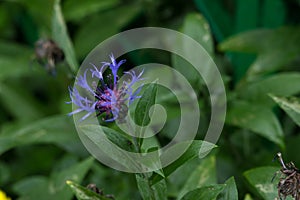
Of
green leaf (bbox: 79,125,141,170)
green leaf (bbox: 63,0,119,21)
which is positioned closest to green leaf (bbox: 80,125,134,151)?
green leaf (bbox: 79,125,141,170)

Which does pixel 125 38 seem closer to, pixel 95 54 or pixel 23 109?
pixel 95 54

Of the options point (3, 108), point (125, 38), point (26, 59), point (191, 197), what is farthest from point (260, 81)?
point (3, 108)

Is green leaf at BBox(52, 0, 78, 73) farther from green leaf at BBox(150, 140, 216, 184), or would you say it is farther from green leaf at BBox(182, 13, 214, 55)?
green leaf at BBox(150, 140, 216, 184)

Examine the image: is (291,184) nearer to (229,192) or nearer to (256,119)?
(229,192)

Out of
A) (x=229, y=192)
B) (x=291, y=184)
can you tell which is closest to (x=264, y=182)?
(x=229, y=192)

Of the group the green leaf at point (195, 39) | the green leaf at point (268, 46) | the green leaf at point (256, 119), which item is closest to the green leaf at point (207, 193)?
the green leaf at point (256, 119)

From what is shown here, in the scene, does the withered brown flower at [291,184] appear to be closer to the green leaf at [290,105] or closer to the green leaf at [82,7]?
the green leaf at [290,105]
